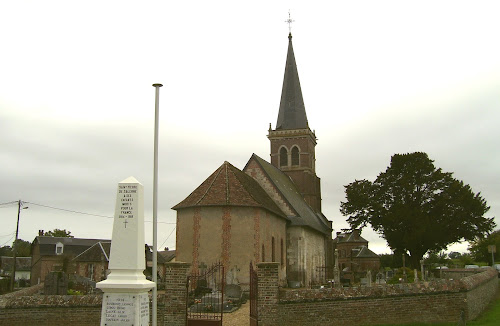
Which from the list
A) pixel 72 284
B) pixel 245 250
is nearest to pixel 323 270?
pixel 245 250

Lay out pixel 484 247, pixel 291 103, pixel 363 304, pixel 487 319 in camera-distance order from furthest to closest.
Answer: pixel 484 247 < pixel 291 103 < pixel 487 319 < pixel 363 304

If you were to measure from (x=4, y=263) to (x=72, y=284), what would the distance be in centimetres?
5565

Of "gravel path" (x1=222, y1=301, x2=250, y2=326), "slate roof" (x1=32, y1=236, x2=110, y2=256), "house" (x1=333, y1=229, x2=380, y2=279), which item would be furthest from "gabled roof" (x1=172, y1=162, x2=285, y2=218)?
"house" (x1=333, y1=229, x2=380, y2=279)

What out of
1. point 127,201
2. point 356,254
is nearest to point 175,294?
point 127,201

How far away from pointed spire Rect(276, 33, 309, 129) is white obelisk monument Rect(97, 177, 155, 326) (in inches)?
1469

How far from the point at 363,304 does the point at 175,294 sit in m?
5.63

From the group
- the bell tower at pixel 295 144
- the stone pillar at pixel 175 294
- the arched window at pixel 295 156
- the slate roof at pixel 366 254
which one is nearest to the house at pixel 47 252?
the bell tower at pixel 295 144

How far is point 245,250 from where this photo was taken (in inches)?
1045

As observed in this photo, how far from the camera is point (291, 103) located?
47.7 metres

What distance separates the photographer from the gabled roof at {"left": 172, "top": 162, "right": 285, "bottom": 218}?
2705 centimetres

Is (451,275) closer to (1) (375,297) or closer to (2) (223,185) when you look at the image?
(2) (223,185)

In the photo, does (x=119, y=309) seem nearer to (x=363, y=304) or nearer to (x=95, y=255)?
(x=363, y=304)

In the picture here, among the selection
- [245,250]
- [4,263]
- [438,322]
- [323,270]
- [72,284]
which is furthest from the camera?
[4,263]

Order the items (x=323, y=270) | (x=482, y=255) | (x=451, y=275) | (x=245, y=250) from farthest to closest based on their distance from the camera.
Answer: (x=482, y=255), (x=323, y=270), (x=451, y=275), (x=245, y=250)
